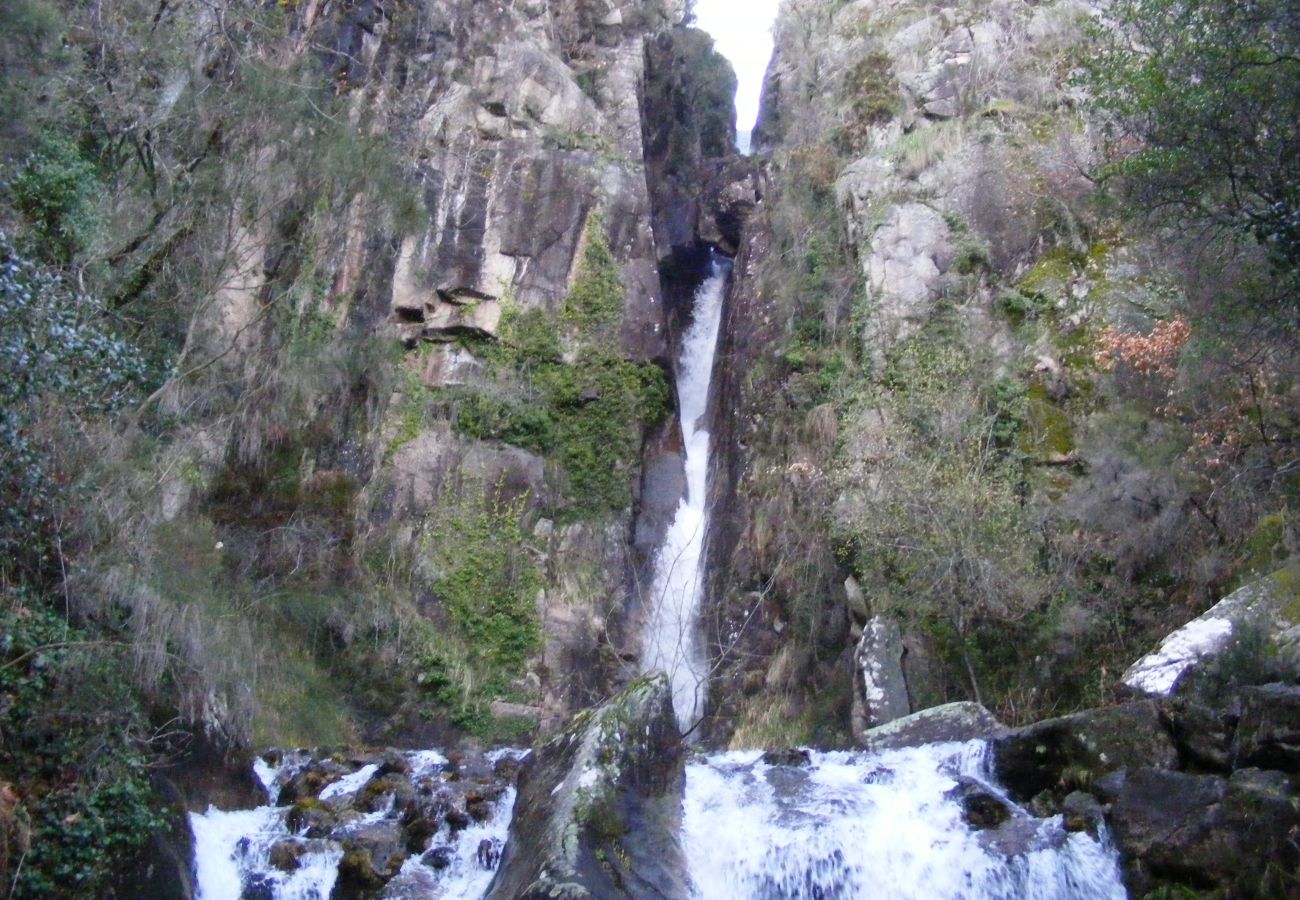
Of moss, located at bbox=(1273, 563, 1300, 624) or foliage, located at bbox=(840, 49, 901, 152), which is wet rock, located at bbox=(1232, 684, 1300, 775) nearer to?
moss, located at bbox=(1273, 563, 1300, 624)

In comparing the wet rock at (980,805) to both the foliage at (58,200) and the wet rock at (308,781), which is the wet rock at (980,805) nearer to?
the wet rock at (308,781)

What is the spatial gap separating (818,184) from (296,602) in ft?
41.8

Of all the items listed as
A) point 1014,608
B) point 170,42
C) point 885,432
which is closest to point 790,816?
point 1014,608

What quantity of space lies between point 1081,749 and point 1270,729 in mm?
1859

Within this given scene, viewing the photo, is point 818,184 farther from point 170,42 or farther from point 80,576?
point 80,576

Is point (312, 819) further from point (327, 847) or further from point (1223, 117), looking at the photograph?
point (1223, 117)

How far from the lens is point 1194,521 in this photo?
12078 mm

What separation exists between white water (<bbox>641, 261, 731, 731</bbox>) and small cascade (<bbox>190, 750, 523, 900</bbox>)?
460cm

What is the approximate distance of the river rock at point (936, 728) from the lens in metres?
11.2

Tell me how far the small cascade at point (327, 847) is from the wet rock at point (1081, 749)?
4752 mm

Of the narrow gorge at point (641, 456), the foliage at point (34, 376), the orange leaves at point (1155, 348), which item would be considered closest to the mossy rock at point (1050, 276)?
the narrow gorge at point (641, 456)

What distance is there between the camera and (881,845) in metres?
8.68

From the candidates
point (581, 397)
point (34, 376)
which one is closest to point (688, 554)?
point (581, 397)

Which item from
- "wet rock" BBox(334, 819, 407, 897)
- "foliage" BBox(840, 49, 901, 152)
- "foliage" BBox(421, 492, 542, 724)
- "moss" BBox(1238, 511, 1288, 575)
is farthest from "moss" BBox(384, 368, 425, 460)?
"moss" BBox(1238, 511, 1288, 575)
